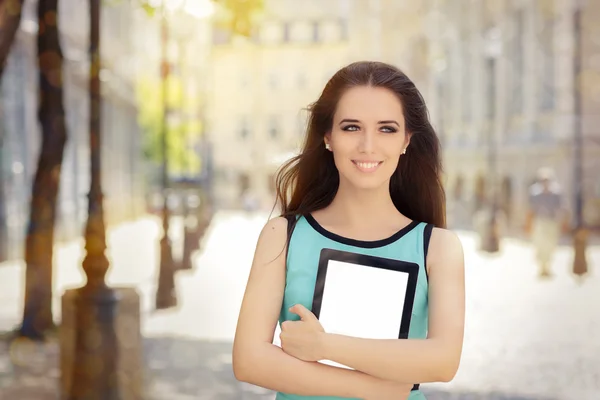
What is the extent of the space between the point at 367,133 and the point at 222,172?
71.9 m

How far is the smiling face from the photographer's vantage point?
2338mm

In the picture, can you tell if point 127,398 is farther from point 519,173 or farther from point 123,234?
point 519,173

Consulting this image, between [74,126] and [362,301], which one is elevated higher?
[74,126]

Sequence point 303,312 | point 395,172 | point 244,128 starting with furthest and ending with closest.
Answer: point 244,128, point 395,172, point 303,312

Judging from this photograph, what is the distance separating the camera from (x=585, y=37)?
101 feet

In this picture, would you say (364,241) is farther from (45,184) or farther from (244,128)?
(244,128)

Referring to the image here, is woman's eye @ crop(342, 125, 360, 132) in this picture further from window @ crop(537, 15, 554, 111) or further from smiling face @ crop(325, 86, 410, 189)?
window @ crop(537, 15, 554, 111)

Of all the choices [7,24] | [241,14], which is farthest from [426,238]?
[241,14]

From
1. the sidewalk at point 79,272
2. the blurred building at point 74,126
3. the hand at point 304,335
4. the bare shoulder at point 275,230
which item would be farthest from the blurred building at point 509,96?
the hand at point 304,335

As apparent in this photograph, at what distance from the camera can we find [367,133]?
Answer: 7.63 feet

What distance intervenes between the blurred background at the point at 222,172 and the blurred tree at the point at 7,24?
0.11 feet

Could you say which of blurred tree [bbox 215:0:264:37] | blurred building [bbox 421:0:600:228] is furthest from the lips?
blurred building [bbox 421:0:600:228]

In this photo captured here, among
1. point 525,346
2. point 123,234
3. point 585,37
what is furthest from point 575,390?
point 123,234

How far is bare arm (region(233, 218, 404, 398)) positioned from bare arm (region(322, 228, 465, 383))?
0.18ft
